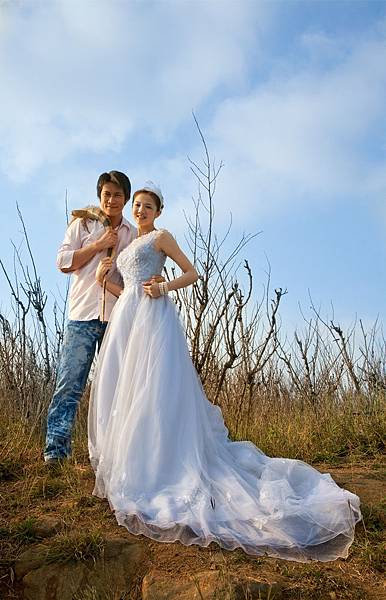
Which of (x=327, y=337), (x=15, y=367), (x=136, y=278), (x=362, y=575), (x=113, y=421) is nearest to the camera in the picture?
(x=362, y=575)

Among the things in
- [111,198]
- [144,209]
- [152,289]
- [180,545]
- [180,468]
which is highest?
[111,198]

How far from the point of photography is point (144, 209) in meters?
4.20

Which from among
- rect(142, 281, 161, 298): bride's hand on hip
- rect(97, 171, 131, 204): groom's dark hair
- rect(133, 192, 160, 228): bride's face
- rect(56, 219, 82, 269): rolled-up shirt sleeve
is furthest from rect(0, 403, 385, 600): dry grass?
rect(97, 171, 131, 204): groom's dark hair

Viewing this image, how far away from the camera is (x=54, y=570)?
3.22m

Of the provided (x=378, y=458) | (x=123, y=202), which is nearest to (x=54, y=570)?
(x=123, y=202)

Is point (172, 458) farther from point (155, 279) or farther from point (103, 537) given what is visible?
point (155, 279)

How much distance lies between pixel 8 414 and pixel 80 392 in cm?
188

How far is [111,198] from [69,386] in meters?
1.41

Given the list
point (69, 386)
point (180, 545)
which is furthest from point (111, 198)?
point (180, 545)

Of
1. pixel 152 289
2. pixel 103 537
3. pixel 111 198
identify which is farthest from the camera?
pixel 111 198

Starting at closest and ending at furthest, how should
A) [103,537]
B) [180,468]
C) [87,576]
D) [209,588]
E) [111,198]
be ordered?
[209,588]
[87,576]
[103,537]
[180,468]
[111,198]

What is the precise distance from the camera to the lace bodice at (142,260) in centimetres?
414

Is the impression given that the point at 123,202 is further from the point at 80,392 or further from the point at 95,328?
the point at 80,392

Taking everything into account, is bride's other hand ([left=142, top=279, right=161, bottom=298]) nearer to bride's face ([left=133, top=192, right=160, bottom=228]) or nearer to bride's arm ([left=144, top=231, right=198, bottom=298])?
bride's arm ([left=144, top=231, right=198, bottom=298])
